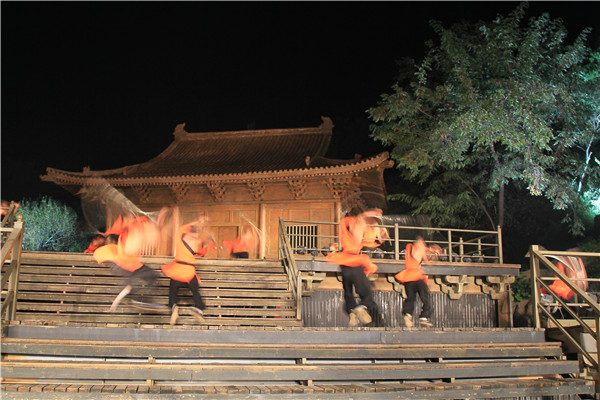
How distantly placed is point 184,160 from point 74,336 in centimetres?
1434

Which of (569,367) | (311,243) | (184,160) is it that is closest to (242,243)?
(311,243)

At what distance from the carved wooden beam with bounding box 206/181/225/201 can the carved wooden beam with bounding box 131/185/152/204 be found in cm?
230

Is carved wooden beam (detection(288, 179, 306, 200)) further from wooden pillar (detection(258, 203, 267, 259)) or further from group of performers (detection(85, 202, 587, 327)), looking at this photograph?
group of performers (detection(85, 202, 587, 327))

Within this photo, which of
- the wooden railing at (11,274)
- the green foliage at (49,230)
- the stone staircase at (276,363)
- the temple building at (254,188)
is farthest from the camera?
the green foliage at (49,230)

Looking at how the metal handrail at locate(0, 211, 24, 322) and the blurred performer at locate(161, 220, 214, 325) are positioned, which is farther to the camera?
the blurred performer at locate(161, 220, 214, 325)

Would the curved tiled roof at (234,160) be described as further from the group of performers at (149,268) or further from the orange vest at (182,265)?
the orange vest at (182,265)

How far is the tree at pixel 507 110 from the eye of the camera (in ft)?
45.6

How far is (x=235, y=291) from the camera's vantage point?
33.8 ft

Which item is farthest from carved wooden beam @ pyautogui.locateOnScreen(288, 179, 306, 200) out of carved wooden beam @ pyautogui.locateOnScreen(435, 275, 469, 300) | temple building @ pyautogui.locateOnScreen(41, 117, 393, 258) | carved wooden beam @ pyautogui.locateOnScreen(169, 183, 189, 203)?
carved wooden beam @ pyautogui.locateOnScreen(435, 275, 469, 300)

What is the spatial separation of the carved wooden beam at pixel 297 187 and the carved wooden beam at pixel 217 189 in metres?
2.32

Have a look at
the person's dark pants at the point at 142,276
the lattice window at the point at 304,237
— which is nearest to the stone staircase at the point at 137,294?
the person's dark pants at the point at 142,276

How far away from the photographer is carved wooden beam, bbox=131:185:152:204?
17.5 metres

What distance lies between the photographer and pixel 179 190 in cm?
1730

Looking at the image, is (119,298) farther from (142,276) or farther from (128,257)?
(128,257)
